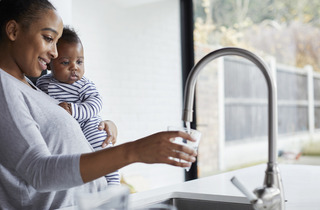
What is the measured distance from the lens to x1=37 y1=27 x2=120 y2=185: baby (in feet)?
5.88

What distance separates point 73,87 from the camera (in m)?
1.88

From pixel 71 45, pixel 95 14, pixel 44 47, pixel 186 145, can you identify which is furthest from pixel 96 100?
pixel 95 14

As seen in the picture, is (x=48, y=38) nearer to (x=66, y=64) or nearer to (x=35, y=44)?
(x=35, y=44)

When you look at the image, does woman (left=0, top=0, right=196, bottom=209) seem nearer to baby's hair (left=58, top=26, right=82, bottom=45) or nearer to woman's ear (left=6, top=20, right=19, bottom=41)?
woman's ear (left=6, top=20, right=19, bottom=41)

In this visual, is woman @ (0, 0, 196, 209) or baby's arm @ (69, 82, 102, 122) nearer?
woman @ (0, 0, 196, 209)

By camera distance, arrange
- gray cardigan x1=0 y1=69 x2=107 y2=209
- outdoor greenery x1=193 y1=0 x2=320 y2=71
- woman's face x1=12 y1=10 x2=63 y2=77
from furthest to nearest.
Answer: outdoor greenery x1=193 y1=0 x2=320 y2=71 → woman's face x1=12 y1=10 x2=63 y2=77 → gray cardigan x1=0 y1=69 x2=107 y2=209

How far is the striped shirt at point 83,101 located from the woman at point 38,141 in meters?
0.32

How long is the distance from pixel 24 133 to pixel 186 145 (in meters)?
0.44

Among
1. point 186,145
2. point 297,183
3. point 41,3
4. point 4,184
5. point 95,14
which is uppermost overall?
point 95,14

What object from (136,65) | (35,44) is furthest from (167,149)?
(136,65)

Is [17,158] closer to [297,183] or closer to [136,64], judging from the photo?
[297,183]

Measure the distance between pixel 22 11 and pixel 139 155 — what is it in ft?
2.05

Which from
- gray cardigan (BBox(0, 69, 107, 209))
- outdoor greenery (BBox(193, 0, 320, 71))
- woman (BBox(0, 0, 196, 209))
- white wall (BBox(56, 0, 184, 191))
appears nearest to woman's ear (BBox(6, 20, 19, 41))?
woman (BBox(0, 0, 196, 209))

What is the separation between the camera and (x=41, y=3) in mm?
1365
